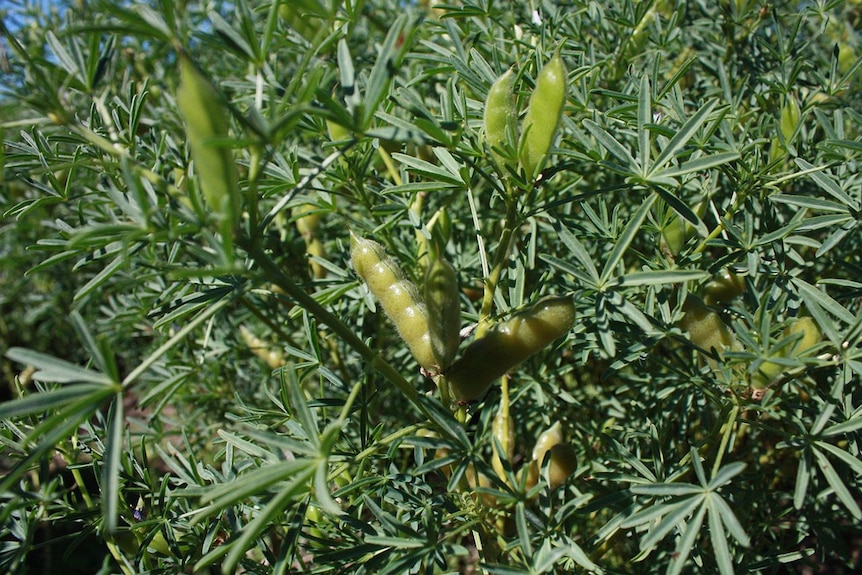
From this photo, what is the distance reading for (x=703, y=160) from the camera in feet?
2.73

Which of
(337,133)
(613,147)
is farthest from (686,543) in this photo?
(337,133)

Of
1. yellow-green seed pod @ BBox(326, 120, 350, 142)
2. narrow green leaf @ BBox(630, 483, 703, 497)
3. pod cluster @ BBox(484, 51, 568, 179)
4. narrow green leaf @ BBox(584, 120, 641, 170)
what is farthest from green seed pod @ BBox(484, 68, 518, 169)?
narrow green leaf @ BBox(630, 483, 703, 497)

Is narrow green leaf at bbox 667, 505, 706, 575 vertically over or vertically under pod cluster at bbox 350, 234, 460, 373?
under

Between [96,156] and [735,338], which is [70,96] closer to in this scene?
[96,156]

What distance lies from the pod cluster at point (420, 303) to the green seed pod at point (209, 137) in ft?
0.88

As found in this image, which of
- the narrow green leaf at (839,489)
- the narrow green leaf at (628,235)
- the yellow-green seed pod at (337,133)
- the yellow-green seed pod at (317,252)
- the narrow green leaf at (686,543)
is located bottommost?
the narrow green leaf at (839,489)

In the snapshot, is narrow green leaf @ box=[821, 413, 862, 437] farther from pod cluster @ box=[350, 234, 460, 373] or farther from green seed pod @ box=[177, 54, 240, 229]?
green seed pod @ box=[177, 54, 240, 229]

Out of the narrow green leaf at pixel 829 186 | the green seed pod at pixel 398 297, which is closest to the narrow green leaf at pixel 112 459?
the green seed pod at pixel 398 297

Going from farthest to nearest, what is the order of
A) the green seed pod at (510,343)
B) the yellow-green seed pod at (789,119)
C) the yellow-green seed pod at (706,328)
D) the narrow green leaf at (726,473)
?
the yellow-green seed pod at (789,119), the yellow-green seed pod at (706,328), the green seed pod at (510,343), the narrow green leaf at (726,473)

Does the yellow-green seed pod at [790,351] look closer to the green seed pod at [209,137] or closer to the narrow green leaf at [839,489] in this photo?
the narrow green leaf at [839,489]

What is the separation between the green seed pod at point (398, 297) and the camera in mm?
858

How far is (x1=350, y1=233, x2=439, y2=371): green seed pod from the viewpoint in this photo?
858 mm

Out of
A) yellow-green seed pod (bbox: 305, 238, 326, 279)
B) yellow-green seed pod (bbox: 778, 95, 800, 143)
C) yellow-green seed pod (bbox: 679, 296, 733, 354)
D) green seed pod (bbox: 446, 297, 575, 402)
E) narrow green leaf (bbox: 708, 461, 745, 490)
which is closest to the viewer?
narrow green leaf (bbox: 708, 461, 745, 490)

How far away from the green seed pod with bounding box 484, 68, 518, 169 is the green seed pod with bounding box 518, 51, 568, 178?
0.10ft
